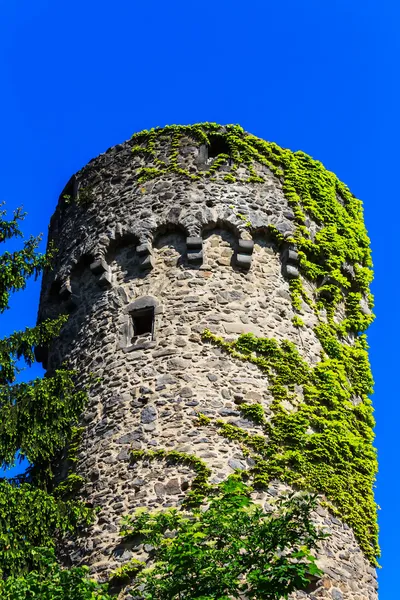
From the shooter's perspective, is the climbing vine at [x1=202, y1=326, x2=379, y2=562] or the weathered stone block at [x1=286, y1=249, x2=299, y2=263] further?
the weathered stone block at [x1=286, y1=249, x2=299, y2=263]

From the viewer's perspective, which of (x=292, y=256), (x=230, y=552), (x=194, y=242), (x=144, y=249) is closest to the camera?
(x=230, y=552)

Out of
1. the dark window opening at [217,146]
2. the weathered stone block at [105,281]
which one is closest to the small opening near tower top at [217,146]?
the dark window opening at [217,146]

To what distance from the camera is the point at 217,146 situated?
16.4 metres

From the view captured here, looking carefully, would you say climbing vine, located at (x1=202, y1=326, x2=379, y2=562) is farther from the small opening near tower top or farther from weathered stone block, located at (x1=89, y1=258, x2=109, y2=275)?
the small opening near tower top

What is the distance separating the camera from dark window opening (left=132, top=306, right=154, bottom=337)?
48.4 ft

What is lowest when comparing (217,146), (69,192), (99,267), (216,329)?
(216,329)

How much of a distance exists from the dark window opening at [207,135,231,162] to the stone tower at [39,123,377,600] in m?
0.02

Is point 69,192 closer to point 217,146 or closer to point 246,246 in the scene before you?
point 217,146

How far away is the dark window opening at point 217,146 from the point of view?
16297 millimetres

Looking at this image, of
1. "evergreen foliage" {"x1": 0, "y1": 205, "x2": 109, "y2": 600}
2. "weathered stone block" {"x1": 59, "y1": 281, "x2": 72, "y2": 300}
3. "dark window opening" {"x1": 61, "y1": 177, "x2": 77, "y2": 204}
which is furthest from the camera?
"dark window opening" {"x1": 61, "y1": 177, "x2": 77, "y2": 204}

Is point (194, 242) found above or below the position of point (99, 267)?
below

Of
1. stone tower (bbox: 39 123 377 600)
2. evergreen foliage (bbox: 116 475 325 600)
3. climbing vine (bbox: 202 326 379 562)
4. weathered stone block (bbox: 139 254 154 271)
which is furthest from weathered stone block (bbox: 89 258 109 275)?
evergreen foliage (bbox: 116 475 325 600)

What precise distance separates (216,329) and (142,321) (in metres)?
1.08

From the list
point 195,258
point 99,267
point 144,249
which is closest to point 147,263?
point 144,249
